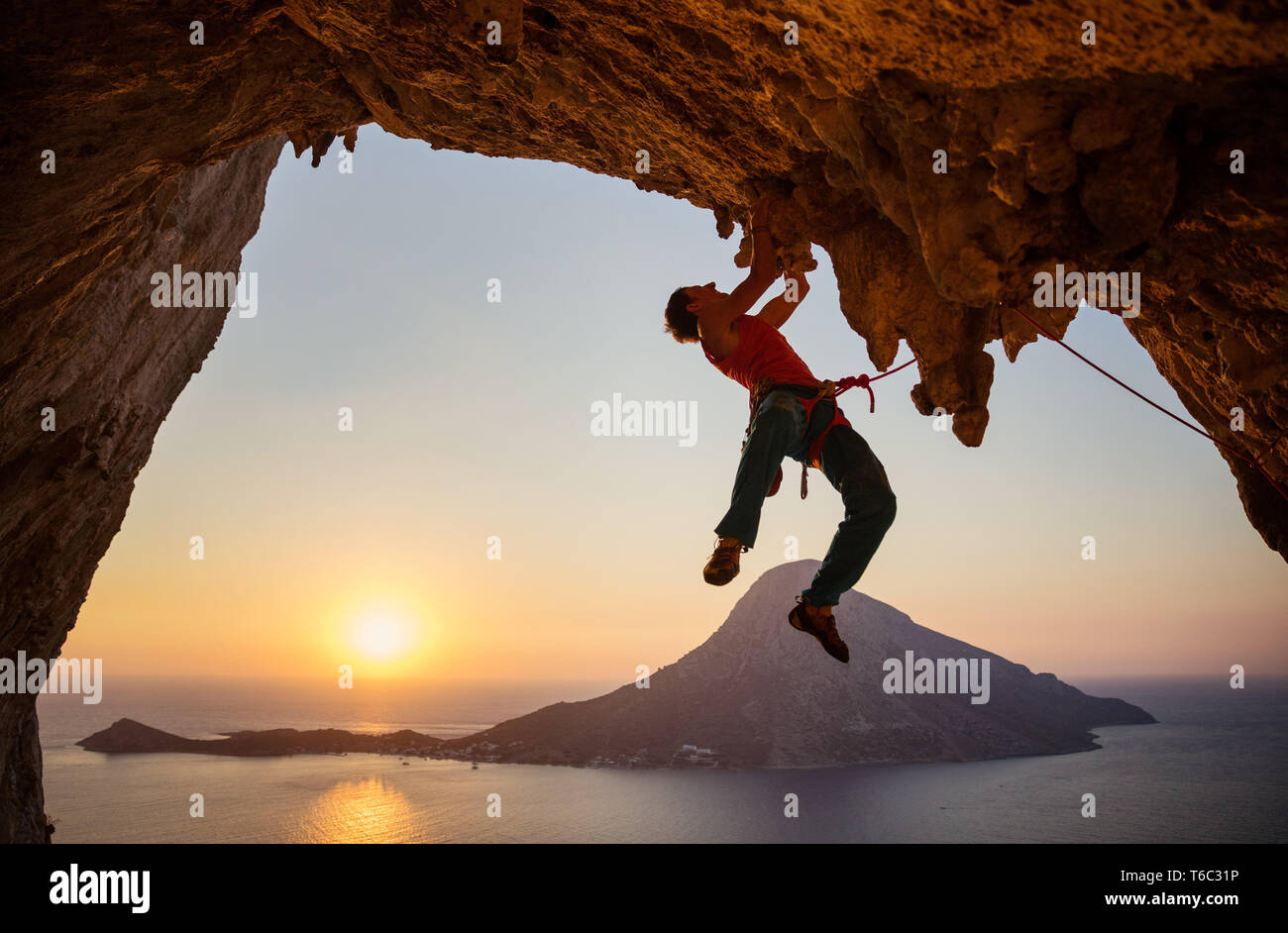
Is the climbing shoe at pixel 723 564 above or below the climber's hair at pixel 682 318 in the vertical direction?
below

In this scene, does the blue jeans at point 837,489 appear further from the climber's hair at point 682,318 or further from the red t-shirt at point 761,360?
the climber's hair at point 682,318

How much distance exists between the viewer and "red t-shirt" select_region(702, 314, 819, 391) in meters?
3.48

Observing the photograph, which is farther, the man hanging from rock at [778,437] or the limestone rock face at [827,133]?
the man hanging from rock at [778,437]

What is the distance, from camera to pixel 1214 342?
11.0 ft

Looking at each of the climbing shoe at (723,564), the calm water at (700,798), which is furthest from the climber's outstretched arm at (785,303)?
the calm water at (700,798)

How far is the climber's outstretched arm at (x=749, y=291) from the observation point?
3.55 meters

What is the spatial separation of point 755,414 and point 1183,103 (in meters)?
1.91

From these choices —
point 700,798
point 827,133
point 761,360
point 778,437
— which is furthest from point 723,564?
point 700,798

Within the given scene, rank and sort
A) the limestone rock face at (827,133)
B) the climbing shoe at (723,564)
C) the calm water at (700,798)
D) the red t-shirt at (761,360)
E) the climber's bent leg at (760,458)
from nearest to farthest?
the limestone rock face at (827,133), the climbing shoe at (723,564), the climber's bent leg at (760,458), the red t-shirt at (761,360), the calm water at (700,798)

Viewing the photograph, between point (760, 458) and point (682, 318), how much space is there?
3.52 ft

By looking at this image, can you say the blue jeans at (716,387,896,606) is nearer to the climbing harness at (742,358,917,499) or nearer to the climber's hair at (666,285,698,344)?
the climbing harness at (742,358,917,499)

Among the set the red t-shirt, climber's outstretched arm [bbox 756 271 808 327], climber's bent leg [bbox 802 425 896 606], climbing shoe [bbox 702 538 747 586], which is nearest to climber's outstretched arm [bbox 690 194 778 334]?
the red t-shirt

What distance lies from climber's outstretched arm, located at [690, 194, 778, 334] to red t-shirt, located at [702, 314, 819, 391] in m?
0.11

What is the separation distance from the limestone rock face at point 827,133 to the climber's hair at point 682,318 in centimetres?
60
